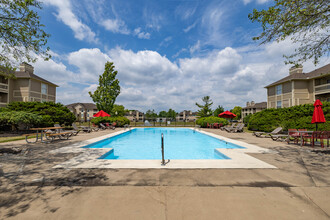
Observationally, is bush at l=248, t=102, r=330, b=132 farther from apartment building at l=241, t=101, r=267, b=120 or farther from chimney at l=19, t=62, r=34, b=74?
apartment building at l=241, t=101, r=267, b=120

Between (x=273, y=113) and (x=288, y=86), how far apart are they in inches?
543

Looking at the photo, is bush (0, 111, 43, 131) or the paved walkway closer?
the paved walkway

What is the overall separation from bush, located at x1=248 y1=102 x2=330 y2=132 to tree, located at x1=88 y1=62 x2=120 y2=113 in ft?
74.5

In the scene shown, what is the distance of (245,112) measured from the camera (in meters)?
75.4

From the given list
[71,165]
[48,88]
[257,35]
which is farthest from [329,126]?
[48,88]

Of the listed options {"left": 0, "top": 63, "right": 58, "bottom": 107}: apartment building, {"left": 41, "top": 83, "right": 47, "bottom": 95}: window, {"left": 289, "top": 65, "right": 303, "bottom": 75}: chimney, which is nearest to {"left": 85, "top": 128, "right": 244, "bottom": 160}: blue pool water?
{"left": 0, "top": 63, "right": 58, "bottom": 107}: apartment building

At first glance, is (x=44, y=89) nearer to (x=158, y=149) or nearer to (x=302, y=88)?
(x=158, y=149)

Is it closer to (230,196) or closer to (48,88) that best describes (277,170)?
(230,196)

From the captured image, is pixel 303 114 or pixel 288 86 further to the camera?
pixel 288 86

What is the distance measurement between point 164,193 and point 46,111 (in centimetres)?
1949

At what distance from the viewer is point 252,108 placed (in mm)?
71188

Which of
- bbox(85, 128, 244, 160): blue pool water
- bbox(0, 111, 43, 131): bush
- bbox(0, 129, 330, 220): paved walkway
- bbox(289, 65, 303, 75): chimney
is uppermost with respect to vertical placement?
bbox(289, 65, 303, 75): chimney

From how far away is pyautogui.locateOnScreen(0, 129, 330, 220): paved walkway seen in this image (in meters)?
2.49

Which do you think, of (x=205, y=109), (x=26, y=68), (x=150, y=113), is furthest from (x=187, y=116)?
(x=26, y=68)
